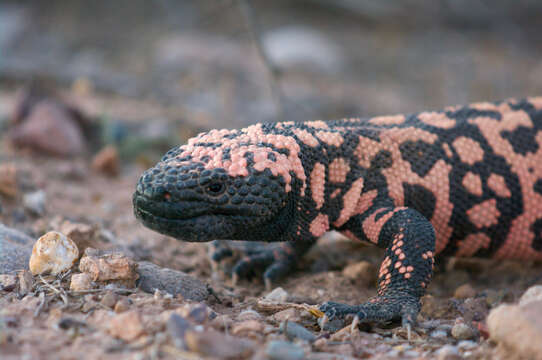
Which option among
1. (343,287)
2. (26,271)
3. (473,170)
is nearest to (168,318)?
(26,271)

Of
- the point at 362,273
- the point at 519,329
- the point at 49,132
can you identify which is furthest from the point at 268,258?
→ the point at 49,132

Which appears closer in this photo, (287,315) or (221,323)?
(221,323)

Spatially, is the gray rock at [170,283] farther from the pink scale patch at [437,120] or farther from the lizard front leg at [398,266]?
the pink scale patch at [437,120]

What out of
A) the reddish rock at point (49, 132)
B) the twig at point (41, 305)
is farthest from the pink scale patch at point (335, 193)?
the reddish rock at point (49, 132)

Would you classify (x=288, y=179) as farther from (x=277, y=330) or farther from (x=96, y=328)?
(x=96, y=328)

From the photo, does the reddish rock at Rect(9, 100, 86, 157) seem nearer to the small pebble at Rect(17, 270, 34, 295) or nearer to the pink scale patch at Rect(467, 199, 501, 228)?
the small pebble at Rect(17, 270, 34, 295)

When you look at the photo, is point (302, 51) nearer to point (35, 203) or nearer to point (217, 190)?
point (35, 203)
